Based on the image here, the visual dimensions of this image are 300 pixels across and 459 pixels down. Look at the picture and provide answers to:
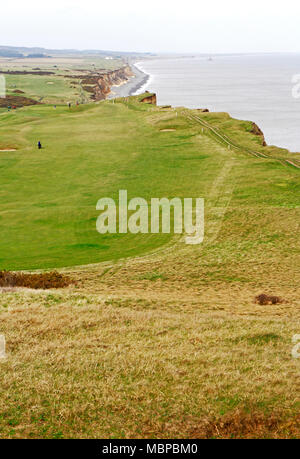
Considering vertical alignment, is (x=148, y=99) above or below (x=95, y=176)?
above

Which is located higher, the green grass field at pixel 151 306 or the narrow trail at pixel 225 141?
the narrow trail at pixel 225 141

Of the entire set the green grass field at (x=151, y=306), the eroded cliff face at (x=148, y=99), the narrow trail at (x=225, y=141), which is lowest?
the green grass field at (x=151, y=306)

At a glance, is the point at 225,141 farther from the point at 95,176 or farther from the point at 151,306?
the point at 151,306

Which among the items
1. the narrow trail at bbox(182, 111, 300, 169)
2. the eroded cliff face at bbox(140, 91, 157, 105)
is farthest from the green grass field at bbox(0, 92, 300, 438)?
the eroded cliff face at bbox(140, 91, 157, 105)

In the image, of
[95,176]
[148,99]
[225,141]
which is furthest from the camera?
[148,99]

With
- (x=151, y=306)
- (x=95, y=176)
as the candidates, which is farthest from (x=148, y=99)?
(x=151, y=306)

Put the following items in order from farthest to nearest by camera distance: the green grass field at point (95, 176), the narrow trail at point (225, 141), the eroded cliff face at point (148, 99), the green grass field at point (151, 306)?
1. the eroded cliff face at point (148, 99)
2. the narrow trail at point (225, 141)
3. the green grass field at point (95, 176)
4. the green grass field at point (151, 306)

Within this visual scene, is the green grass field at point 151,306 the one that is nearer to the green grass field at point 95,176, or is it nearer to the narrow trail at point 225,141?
the green grass field at point 95,176

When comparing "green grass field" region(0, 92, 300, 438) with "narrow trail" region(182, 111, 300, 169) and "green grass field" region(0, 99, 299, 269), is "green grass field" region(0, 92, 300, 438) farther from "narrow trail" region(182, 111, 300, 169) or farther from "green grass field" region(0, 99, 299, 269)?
"narrow trail" region(182, 111, 300, 169)

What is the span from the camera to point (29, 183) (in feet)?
177

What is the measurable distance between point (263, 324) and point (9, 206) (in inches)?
1244

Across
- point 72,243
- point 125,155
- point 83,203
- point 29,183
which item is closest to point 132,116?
point 125,155

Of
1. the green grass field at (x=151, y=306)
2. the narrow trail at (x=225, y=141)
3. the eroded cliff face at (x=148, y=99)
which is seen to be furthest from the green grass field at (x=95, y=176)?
the eroded cliff face at (x=148, y=99)
